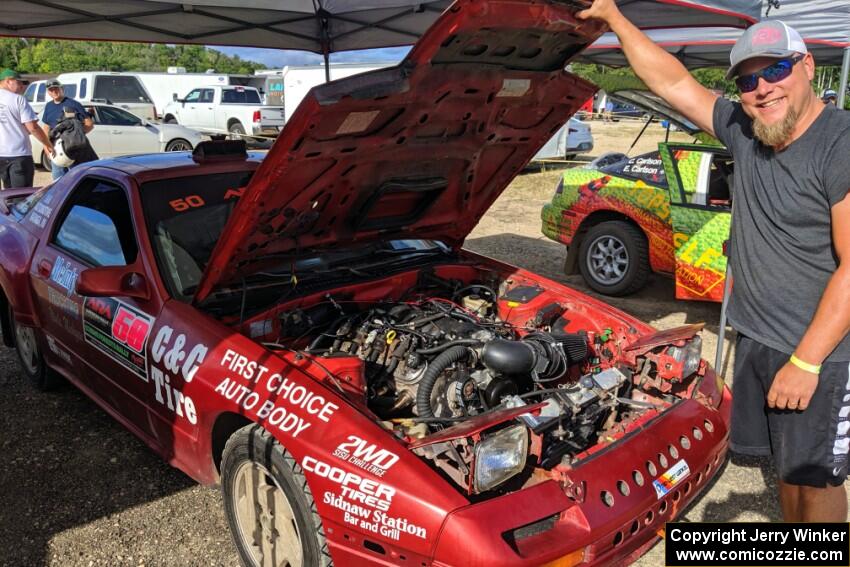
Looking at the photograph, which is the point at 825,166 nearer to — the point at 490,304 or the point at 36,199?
the point at 490,304

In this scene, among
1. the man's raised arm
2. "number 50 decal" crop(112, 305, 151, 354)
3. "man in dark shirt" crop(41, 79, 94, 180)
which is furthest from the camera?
"man in dark shirt" crop(41, 79, 94, 180)

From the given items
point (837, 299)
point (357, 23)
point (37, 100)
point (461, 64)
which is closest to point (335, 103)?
point (461, 64)

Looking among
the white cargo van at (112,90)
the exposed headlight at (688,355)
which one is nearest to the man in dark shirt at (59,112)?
the exposed headlight at (688,355)

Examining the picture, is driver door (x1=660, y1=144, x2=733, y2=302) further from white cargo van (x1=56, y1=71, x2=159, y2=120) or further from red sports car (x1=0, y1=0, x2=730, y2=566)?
white cargo van (x1=56, y1=71, x2=159, y2=120)

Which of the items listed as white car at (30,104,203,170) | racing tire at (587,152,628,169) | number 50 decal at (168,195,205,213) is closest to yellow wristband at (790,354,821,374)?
number 50 decal at (168,195,205,213)

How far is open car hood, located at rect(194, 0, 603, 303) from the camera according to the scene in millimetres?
2359

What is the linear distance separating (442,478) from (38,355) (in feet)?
10.4

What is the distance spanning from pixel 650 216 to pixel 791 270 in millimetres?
3988

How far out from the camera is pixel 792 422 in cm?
215

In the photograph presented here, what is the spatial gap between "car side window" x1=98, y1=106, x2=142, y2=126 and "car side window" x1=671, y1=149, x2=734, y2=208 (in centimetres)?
1150

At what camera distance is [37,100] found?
15.7 m

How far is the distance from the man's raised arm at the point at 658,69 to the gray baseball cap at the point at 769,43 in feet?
1.22

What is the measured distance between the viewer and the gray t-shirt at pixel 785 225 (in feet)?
6.45

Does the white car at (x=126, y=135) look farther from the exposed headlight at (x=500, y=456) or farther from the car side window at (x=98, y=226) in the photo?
the exposed headlight at (x=500, y=456)
